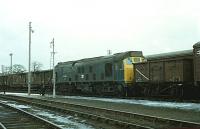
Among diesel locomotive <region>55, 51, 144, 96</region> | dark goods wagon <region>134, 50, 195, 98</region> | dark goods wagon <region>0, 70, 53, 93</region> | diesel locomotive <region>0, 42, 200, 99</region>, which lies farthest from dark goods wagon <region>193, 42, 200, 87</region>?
dark goods wagon <region>0, 70, 53, 93</region>

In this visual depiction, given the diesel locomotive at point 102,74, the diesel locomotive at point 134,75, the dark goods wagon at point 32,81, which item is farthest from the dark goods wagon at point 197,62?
the dark goods wagon at point 32,81

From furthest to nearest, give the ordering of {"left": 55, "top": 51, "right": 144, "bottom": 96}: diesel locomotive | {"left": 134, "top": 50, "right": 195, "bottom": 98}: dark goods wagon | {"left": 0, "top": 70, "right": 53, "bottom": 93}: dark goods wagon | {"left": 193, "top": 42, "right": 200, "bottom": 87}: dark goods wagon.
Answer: {"left": 0, "top": 70, "right": 53, "bottom": 93}: dark goods wagon, {"left": 55, "top": 51, "right": 144, "bottom": 96}: diesel locomotive, {"left": 134, "top": 50, "right": 195, "bottom": 98}: dark goods wagon, {"left": 193, "top": 42, "right": 200, "bottom": 87}: dark goods wagon

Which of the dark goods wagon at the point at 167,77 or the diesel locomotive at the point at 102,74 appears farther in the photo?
the diesel locomotive at the point at 102,74

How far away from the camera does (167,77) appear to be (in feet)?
88.9

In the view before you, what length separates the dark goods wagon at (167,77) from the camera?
25.4 meters

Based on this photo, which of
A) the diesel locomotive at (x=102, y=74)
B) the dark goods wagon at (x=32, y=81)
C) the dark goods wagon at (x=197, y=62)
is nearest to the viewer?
the dark goods wagon at (x=197, y=62)

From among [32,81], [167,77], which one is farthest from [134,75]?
[32,81]

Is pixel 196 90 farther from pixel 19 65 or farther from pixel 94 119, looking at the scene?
pixel 19 65

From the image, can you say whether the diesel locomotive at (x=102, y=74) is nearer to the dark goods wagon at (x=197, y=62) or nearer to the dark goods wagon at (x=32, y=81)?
the dark goods wagon at (x=32, y=81)

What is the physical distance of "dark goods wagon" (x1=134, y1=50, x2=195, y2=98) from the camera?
25375mm

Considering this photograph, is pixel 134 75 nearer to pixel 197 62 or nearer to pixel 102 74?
pixel 102 74

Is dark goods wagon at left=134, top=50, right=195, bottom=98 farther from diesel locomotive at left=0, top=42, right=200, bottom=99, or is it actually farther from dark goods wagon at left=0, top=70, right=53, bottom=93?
dark goods wagon at left=0, top=70, right=53, bottom=93

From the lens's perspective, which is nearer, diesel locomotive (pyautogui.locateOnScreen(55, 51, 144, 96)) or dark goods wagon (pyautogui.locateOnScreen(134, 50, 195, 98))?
dark goods wagon (pyautogui.locateOnScreen(134, 50, 195, 98))

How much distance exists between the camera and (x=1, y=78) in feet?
255
